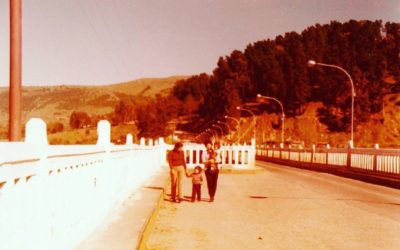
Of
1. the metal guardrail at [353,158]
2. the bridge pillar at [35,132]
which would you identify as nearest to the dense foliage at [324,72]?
the metal guardrail at [353,158]

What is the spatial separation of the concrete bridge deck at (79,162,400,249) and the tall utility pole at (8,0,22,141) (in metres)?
2.24

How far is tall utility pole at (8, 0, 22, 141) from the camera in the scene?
9196 millimetres

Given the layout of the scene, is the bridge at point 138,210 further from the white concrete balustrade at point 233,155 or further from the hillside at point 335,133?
the hillside at point 335,133

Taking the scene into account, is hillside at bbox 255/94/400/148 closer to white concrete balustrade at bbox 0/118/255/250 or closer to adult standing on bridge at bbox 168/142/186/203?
adult standing on bridge at bbox 168/142/186/203

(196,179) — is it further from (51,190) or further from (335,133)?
(335,133)

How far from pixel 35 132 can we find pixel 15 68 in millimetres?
4293

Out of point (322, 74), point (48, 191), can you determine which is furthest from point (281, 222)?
point (322, 74)

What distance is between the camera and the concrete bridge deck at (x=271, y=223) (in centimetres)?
898

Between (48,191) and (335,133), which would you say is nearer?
(48,191)

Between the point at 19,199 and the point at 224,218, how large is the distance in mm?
8374

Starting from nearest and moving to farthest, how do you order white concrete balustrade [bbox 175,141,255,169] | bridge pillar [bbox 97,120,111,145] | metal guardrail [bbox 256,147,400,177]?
bridge pillar [bbox 97,120,111,145] → metal guardrail [bbox 256,147,400,177] → white concrete balustrade [bbox 175,141,255,169]

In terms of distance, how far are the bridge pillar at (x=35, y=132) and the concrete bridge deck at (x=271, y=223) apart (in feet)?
7.79

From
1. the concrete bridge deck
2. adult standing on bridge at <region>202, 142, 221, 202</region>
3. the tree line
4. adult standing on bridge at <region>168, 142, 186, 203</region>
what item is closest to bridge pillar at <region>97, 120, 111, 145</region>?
the concrete bridge deck

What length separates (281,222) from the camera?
11.7 metres
